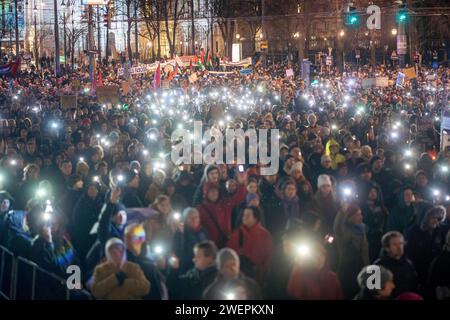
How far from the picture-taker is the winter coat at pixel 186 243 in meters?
7.89

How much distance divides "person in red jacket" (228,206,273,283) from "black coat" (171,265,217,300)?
2.79 ft

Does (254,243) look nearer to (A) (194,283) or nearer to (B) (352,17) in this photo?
(A) (194,283)

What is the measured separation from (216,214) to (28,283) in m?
2.35

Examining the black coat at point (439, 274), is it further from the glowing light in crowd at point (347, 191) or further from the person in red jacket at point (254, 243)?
the glowing light in crowd at point (347, 191)

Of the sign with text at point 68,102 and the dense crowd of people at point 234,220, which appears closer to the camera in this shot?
the dense crowd of people at point 234,220

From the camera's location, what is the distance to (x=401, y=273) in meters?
7.25

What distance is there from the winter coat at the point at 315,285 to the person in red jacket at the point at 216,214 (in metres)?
1.94

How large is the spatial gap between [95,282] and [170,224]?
70.4 inches

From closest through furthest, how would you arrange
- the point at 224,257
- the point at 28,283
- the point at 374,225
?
1. the point at 224,257
2. the point at 28,283
3. the point at 374,225

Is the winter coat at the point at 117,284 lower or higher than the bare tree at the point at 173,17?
lower

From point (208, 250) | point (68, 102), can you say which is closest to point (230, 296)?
point (208, 250)

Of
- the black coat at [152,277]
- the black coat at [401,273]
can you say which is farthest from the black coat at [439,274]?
the black coat at [152,277]
